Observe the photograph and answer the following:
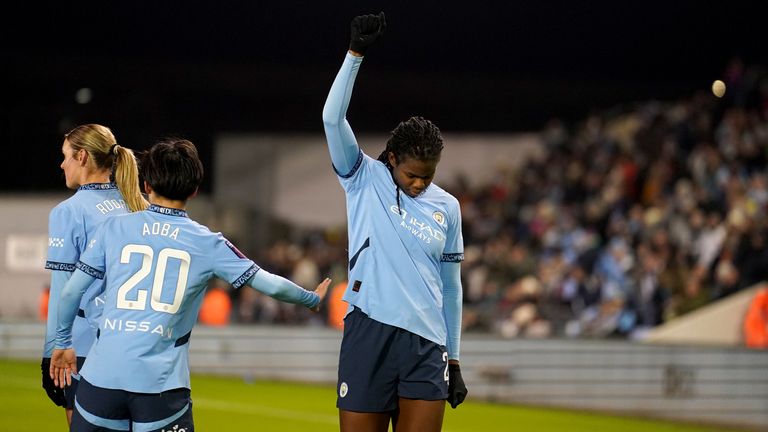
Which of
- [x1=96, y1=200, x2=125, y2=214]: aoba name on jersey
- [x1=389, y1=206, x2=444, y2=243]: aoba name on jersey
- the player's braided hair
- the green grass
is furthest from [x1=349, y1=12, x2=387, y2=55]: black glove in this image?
the green grass

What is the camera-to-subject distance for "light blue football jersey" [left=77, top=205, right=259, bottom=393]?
15.4 ft

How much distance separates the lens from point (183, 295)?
477cm

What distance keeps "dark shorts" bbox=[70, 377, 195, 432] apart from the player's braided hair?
4.23 feet

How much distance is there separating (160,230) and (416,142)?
3.69 feet

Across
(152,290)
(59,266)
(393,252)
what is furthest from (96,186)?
(393,252)

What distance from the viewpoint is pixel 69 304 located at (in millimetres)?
5227

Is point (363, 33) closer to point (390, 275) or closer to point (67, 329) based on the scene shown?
point (390, 275)

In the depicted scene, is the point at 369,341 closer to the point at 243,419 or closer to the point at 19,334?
the point at 243,419

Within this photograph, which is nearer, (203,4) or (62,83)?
(203,4)

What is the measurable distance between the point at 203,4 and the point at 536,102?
275 inches

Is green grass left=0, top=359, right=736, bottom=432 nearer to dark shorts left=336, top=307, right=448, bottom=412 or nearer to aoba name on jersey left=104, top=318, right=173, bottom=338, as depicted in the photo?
dark shorts left=336, top=307, right=448, bottom=412

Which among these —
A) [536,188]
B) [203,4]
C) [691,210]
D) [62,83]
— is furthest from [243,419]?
[62,83]

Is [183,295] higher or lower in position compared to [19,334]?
higher

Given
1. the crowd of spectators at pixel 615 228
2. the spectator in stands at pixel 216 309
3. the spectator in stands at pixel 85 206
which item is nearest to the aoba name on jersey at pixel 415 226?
the spectator in stands at pixel 85 206
